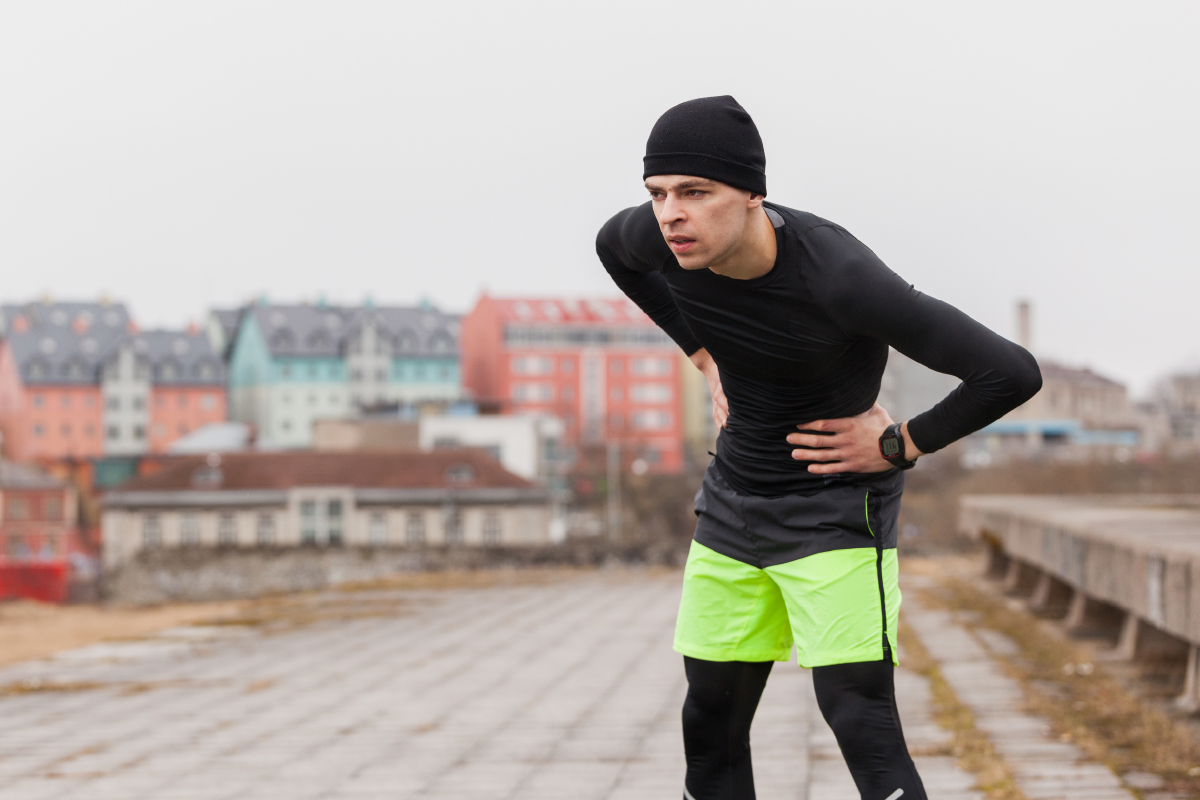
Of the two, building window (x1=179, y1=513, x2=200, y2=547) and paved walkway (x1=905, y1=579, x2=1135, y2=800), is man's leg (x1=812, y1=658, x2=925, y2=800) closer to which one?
paved walkway (x1=905, y1=579, x2=1135, y2=800)

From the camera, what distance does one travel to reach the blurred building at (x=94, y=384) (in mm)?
82500

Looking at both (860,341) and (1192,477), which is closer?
(860,341)

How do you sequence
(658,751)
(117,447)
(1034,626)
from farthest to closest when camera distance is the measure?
(117,447)
(1034,626)
(658,751)

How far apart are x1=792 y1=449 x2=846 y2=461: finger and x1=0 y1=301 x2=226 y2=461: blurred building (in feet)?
276

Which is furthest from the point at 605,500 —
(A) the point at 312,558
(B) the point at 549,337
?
(A) the point at 312,558

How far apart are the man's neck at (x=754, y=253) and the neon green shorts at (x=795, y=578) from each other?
0.48 meters

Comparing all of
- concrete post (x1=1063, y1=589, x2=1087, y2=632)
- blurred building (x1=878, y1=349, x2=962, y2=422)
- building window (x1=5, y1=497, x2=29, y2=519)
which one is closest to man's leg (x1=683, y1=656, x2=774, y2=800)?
blurred building (x1=878, y1=349, x2=962, y2=422)

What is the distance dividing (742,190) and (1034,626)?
20.9ft

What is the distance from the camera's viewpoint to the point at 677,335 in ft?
10.8

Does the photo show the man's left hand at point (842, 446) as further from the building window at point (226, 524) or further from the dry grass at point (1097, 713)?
the building window at point (226, 524)

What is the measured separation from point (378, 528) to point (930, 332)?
56.2 metres

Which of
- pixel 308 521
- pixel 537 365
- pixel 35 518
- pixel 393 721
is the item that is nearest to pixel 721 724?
pixel 393 721

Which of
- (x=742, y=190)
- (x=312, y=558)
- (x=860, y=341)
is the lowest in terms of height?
(x=312, y=558)

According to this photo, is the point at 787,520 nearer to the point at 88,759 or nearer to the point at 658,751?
the point at 658,751
